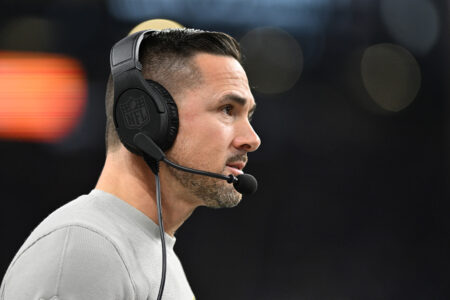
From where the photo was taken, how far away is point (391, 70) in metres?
2.78

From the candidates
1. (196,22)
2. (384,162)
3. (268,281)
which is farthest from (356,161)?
(196,22)


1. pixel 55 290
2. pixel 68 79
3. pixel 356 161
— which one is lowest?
pixel 356 161

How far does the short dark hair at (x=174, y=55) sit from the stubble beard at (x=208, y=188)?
13 centimetres

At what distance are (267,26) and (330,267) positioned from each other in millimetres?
1147

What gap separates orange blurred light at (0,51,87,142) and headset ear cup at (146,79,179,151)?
1.33m

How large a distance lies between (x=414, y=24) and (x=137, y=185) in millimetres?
2348

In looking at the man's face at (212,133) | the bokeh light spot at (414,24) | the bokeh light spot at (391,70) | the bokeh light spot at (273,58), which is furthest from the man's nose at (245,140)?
the bokeh light spot at (414,24)

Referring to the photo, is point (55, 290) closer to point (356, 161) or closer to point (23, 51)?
point (23, 51)

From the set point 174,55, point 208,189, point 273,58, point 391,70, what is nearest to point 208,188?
point 208,189

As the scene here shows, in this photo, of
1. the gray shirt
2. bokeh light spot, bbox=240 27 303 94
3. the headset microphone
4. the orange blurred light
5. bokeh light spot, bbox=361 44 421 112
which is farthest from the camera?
bokeh light spot, bbox=361 44 421 112

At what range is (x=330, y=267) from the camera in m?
2.37

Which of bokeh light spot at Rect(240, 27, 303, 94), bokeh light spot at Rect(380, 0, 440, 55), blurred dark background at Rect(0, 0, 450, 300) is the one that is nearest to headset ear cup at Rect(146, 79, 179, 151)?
blurred dark background at Rect(0, 0, 450, 300)

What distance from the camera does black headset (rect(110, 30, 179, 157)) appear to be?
2.70 ft

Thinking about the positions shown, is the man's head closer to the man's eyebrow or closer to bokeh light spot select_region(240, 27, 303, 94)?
the man's eyebrow
